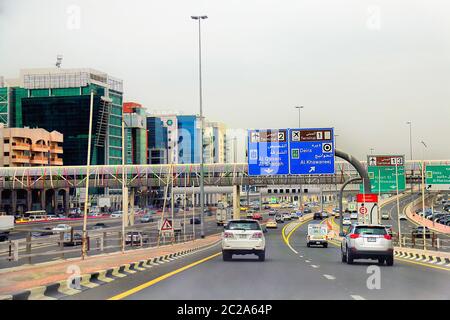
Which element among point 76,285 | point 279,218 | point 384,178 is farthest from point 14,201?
point 76,285

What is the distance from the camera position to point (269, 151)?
51625 mm

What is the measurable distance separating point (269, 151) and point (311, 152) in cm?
312

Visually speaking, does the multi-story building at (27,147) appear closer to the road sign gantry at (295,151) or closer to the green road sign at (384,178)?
the green road sign at (384,178)

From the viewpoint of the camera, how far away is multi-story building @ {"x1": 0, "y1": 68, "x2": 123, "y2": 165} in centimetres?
16075

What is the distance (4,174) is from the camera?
98.8 m

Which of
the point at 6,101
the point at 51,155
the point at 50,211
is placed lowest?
the point at 50,211

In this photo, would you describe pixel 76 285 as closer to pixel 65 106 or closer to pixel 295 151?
pixel 295 151

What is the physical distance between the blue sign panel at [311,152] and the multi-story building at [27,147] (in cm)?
8577

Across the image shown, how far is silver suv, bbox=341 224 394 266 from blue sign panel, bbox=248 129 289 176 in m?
24.7

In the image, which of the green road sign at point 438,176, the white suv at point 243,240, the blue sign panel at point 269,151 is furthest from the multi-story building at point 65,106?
the white suv at point 243,240
